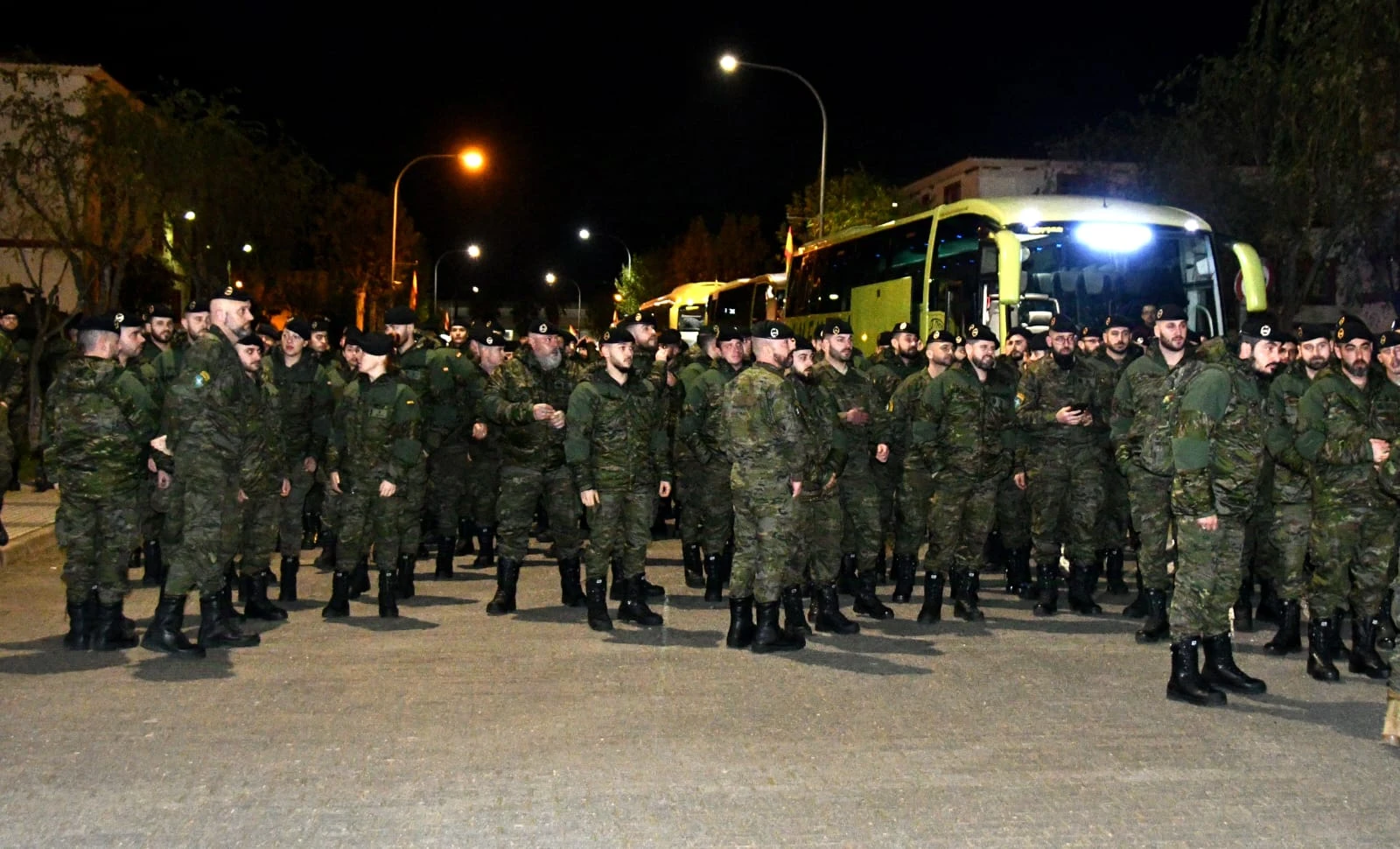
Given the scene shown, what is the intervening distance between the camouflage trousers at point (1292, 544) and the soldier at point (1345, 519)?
0.44 feet

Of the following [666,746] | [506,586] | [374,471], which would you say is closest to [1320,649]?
[666,746]

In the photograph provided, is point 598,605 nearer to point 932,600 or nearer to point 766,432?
point 766,432

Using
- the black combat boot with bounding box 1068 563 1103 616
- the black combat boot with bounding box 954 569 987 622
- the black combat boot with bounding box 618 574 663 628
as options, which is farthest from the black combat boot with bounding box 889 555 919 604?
the black combat boot with bounding box 618 574 663 628

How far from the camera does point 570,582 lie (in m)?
10.8

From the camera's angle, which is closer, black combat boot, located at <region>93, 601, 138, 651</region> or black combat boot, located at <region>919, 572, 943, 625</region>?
black combat boot, located at <region>93, 601, 138, 651</region>

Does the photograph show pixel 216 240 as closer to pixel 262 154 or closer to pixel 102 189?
pixel 262 154

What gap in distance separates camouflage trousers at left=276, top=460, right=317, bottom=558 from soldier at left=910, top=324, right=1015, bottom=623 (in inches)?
188

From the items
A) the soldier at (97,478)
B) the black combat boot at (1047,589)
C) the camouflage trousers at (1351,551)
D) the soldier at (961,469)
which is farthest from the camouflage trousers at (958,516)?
the soldier at (97,478)

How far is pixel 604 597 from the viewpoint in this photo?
31.8ft

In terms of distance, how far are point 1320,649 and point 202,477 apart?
6790 millimetres

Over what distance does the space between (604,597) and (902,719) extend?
294cm

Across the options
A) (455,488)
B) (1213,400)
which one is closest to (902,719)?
(1213,400)

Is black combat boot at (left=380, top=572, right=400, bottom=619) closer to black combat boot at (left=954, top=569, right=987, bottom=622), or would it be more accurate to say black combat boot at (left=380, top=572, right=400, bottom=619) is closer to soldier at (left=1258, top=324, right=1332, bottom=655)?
black combat boot at (left=954, top=569, right=987, bottom=622)

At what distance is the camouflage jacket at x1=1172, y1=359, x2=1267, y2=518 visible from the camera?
7.62 metres
